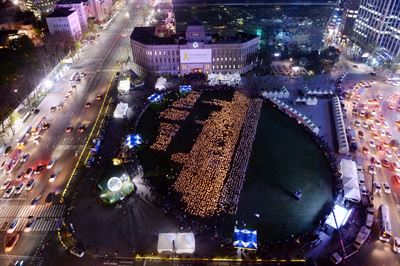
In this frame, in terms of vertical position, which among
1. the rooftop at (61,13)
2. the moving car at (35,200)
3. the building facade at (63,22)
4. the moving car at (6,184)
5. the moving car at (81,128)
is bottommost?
the moving car at (35,200)

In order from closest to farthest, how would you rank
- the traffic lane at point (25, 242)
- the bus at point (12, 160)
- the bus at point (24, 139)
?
the traffic lane at point (25, 242)
the bus at point (12, 160)
the bus at point (24, 139)

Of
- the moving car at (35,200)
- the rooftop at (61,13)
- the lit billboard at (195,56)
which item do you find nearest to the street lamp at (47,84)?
the lit billboard at (195,56)

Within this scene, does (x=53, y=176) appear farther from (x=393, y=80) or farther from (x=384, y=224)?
(x=393, y=80)

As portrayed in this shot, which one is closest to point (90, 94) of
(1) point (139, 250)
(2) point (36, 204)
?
(2) point (36, 204)

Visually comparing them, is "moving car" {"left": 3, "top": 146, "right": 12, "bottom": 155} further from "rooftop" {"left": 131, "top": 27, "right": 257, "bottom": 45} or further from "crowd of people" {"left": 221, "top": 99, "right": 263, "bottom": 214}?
"rooftop" {"left": 131, "top": 27, "right": 257, "bottom": 45}

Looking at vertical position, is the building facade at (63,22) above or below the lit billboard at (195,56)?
above

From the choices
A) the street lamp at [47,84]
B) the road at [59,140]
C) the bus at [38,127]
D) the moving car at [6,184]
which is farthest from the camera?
the street lamp at [47,84]

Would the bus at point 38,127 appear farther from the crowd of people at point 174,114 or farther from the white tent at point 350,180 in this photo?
the white tent at point 350,180

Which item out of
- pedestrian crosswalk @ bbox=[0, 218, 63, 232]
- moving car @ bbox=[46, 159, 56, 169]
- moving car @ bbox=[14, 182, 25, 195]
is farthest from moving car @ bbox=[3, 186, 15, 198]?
moving car @ bbox=[46, 159, 56, 169]
